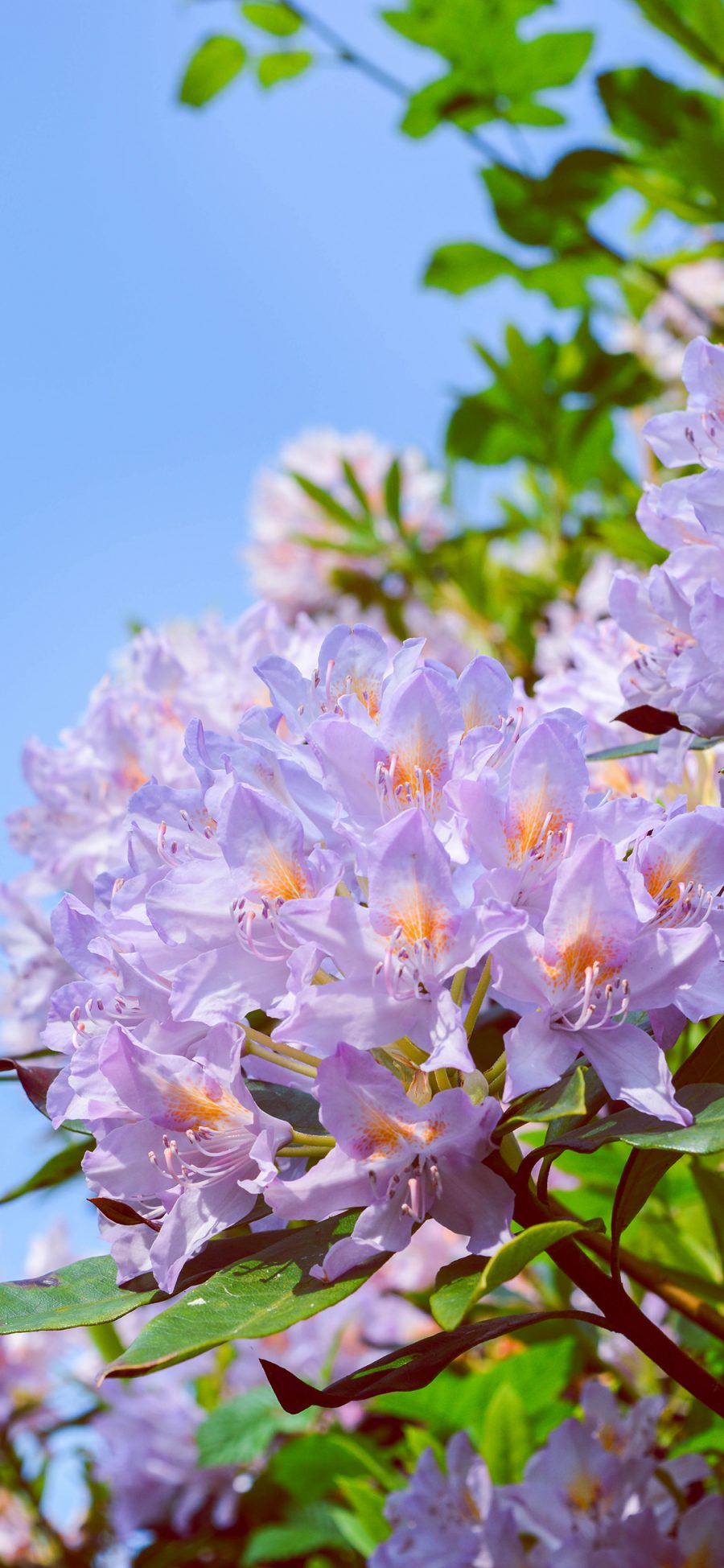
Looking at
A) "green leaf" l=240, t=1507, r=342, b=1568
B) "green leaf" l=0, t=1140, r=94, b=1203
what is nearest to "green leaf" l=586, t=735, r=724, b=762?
"green leaf" l=0, t=1140, r=94, b=1203

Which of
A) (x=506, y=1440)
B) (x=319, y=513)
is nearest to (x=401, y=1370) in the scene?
(x=506, y=1440)

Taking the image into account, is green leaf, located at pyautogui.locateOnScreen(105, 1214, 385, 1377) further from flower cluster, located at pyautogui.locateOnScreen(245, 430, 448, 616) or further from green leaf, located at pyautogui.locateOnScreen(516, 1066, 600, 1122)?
flower cluster, located at pyautogui.locateOnScreen(245, 430, 448, 616)

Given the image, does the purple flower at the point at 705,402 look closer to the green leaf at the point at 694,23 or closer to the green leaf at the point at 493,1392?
the green leaf at the point at 694,23

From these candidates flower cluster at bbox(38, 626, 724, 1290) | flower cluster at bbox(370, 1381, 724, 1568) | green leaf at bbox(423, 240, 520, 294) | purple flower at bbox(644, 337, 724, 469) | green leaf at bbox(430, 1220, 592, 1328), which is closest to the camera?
green leaf at bbox(430, 1220, 592, 1328)

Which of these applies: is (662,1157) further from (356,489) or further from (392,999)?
(356,489)

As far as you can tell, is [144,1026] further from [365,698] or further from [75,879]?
[75,879]

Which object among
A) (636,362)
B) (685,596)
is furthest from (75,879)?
(636,362)
